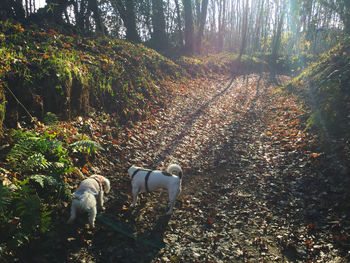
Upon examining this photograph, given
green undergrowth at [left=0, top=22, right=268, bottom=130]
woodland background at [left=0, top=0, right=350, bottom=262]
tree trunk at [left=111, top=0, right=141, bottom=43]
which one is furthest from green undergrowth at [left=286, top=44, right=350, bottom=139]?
tree trunk at [left=111, top=0, right=141, bottom=43]

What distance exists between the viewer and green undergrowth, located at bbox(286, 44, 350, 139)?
764 cm

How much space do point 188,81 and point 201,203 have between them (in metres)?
12.6

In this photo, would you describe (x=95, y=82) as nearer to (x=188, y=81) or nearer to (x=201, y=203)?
(x=201, y=203)

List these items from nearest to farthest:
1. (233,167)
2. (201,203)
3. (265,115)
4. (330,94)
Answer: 1. (201,203)
2. (233,167)
3. (330,94)
4. (265,115)

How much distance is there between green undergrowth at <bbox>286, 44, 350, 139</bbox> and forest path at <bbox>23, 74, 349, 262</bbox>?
2.62ft

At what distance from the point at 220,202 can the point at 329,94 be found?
25.3 ft

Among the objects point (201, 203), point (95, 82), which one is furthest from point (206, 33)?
point (201, 203)

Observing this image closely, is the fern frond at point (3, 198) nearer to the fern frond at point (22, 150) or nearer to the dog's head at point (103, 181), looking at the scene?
the fern frond at point (22, 150)

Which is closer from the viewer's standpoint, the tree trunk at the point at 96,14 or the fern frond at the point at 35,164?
the fern frond at the point at 35,164

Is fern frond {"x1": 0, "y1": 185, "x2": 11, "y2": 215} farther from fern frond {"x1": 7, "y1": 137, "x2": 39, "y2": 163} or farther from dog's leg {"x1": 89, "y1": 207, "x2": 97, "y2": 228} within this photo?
dog's leg {"x1": 89, "y1": 207, "x2": 97, "y2": 228}

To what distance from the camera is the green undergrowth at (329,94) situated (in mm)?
7637

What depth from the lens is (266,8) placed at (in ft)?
141

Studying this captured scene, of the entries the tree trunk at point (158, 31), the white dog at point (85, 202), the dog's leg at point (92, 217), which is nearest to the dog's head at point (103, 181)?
the white dog at point (85, 202)

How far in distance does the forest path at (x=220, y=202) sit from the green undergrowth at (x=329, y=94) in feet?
2.62
